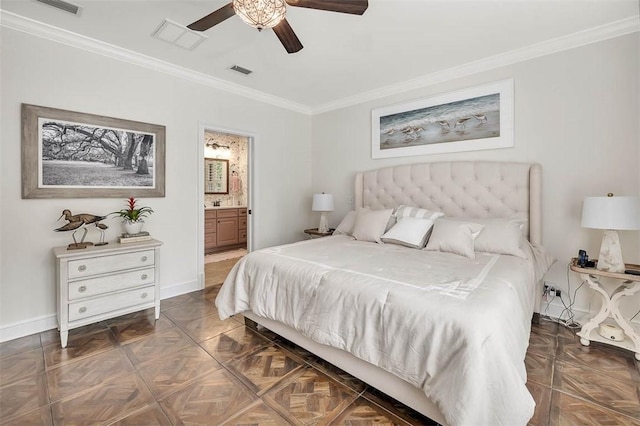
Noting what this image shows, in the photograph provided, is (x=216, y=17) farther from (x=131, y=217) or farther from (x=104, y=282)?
(x=104, y=282)

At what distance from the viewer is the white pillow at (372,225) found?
3.09 m

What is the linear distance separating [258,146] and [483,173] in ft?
9.62

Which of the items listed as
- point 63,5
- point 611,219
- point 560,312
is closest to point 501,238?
point 611,219

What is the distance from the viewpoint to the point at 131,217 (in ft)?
9.36

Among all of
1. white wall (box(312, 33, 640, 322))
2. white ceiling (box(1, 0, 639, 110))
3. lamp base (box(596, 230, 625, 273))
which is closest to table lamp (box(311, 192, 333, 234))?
white ceiling (box(1, 0, 639, 110))

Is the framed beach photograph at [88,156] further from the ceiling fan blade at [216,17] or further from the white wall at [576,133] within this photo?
the white wall at [576,133]

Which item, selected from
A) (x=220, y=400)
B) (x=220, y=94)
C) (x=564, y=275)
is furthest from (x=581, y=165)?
(x=220, y=94)

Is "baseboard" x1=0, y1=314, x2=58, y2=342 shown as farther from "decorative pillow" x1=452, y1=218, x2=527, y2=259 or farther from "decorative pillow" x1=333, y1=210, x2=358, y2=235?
"decorative pillow" x1=452, y1=218, x2=527, y2=259

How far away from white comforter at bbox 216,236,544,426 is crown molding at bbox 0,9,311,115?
7.91 feet

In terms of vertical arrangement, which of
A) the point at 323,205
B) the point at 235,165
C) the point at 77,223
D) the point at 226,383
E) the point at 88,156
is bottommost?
the point at 226,383

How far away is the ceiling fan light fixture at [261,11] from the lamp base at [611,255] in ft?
9.43

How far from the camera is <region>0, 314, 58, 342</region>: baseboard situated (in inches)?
93.2

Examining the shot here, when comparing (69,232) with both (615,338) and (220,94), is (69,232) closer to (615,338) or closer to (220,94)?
(220,94)

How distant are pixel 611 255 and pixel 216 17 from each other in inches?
132
